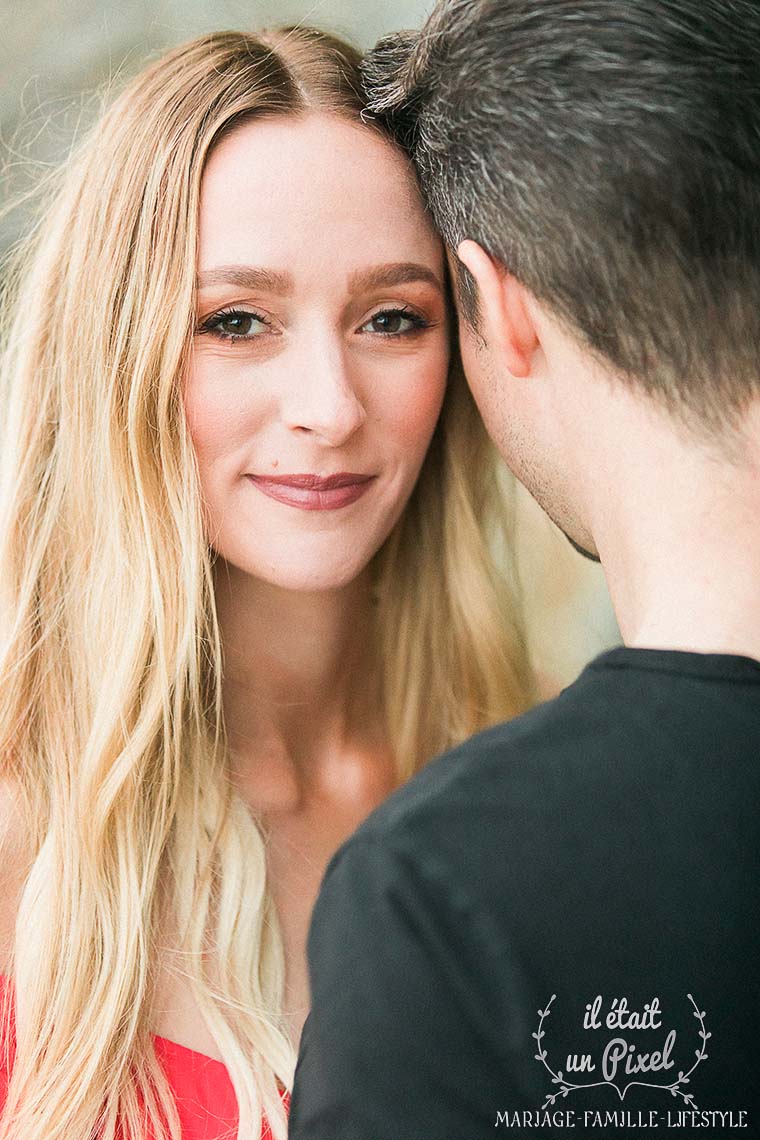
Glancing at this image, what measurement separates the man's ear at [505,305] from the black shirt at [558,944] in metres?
0.38

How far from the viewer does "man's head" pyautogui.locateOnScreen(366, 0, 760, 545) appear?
3.02 feet

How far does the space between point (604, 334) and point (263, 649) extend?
0.84m

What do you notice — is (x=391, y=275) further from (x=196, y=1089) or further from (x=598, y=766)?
(x=196, y=1089)

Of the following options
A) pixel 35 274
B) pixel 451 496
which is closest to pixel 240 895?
pixel 451 496

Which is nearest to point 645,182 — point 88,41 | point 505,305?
point 505,305

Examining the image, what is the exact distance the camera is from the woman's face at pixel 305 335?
137 centimetres

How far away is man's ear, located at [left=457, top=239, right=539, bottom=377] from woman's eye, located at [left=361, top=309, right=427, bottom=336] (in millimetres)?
370

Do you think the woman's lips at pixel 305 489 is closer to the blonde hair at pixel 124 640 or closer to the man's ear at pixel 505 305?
the blonde hair at pixel 124 640

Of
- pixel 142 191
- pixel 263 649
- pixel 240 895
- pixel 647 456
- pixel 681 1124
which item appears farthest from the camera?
pixel 263 649

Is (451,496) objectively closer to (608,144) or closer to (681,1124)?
(608,144)

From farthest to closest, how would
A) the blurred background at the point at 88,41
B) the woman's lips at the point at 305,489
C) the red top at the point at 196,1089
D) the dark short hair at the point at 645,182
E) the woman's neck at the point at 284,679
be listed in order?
1. the blurred background at the point at 88,41
2. the woman's neck at the point at 284,679
3. the woman's lips at the point at 305,489
4. the red top at the point at 196,1089
5. the dark short hair at the point at 645,182

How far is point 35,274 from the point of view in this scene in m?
1.53

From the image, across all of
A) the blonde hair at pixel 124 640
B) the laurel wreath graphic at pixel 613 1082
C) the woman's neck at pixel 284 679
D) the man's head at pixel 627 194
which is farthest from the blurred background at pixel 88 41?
the laurel wreath graphic at pixel 613 1082

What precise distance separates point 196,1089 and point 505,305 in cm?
95
